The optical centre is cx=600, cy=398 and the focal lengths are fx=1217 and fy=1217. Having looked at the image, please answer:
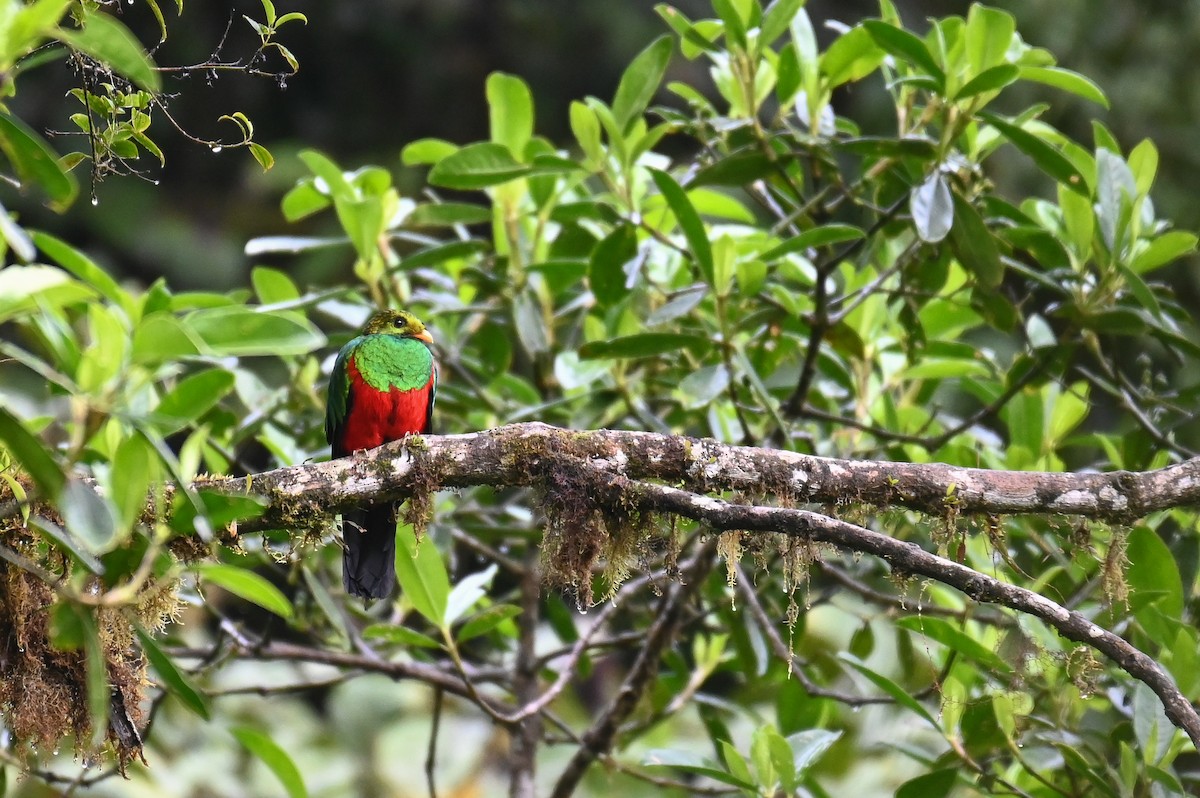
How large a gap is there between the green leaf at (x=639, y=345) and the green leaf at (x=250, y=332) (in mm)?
1191

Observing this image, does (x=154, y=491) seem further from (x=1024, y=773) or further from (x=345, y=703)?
(x=345, y=703)

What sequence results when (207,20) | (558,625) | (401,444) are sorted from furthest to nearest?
(207,20), (558,625), (401,444)

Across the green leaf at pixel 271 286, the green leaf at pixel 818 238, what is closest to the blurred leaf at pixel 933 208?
the green leaf at pixel 818 238

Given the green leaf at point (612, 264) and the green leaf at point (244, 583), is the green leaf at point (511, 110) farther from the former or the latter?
the green leaf at point (244, 583)

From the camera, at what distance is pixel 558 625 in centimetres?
370

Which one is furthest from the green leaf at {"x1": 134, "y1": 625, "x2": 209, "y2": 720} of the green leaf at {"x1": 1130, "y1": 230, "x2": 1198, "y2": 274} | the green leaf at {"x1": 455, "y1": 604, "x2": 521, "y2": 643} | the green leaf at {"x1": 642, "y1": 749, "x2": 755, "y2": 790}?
the green leaf at {"x1": 1130, "y1": 230, "x2": 1198, "y2": 274}

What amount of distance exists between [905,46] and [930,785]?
1.65m

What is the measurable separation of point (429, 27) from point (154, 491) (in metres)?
8.34

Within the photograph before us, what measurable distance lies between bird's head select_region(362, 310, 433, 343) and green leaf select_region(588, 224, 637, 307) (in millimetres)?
679

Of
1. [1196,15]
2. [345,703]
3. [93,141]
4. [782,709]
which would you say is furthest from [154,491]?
[1196,15]

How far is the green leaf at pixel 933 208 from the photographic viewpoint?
8.98ft

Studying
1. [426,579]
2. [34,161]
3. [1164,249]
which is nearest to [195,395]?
[34,161]

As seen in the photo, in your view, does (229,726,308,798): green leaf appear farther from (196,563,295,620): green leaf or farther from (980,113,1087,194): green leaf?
(980,113,1087,194): green leaf

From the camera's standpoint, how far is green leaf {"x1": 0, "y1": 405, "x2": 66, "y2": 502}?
61.5 inches
